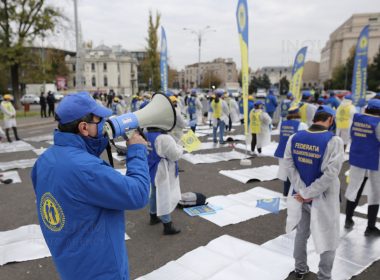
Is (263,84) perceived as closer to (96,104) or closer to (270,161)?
(270,161)

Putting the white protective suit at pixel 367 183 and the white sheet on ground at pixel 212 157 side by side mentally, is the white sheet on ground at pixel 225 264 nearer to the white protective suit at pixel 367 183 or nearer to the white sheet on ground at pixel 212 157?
the white protective suit at pixel 367 183

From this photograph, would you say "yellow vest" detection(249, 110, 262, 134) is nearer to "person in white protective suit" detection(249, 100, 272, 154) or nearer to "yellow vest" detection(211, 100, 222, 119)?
"person in white protective suit" detection(249, 100, 272, 154)

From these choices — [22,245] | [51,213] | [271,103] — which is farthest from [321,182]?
[271,103]

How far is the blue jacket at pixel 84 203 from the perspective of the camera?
65.9 inches

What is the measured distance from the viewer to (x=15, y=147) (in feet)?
37.5

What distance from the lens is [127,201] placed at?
1.75 m

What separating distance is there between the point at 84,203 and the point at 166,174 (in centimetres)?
290

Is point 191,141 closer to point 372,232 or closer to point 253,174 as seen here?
point 253,174

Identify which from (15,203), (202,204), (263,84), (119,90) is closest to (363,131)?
(202,204)

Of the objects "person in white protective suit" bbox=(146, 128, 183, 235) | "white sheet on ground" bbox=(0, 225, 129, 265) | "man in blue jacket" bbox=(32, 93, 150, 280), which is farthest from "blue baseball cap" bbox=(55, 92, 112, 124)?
"white sheet on ground" bbox=(0, 225, 129, 265)

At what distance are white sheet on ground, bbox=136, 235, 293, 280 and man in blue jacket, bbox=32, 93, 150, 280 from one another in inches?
75.7

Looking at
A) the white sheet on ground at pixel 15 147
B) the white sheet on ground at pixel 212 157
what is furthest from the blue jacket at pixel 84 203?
the white sheet on ground at pixel 15 147

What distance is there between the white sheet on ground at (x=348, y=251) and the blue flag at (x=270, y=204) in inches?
38.6

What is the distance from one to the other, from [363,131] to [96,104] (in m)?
4.11
